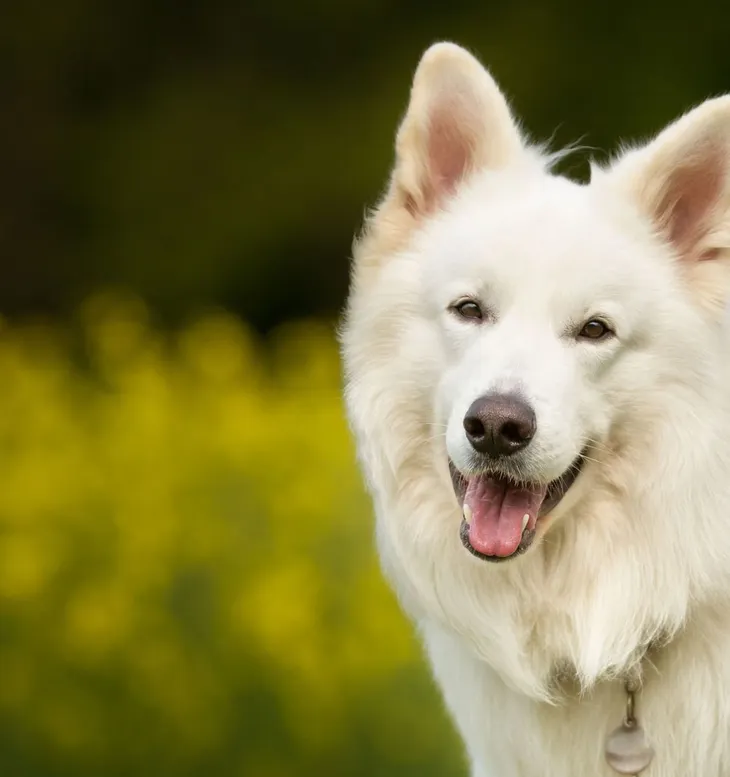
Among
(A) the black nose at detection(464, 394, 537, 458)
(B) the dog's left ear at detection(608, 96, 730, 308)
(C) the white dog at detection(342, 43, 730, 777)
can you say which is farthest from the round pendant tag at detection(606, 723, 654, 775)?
(B) the dog's left ear at detection(608, 96, 730, 308)

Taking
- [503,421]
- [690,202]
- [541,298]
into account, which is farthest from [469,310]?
[690,202]

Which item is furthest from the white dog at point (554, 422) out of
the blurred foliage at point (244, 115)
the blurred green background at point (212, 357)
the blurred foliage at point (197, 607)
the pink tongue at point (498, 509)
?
the blurred foliage at point (244, 115)

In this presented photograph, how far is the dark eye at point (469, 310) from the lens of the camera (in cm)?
292

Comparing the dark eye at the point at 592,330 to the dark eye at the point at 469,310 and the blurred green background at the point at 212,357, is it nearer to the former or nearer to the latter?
the dark eye at the point at 469,310

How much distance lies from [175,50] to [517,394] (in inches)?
265

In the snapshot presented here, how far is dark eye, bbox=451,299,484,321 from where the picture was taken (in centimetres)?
292

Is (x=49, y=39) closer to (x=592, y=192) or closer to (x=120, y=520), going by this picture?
(x=120, y=520)

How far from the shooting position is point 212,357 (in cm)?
641

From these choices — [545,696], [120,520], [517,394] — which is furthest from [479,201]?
[120,520]

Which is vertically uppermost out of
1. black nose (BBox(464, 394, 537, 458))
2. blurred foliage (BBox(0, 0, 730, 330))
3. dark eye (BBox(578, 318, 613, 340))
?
blurred foliage (BBox(0, 0, 730, 330))

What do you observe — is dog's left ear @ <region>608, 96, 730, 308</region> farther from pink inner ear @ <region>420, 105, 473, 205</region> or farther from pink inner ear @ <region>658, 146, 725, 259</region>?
pink inner ear @ <region>420, 105, 473, 205</region>

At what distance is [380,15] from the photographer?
340 inches

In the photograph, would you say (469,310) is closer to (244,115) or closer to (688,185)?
(688,185)

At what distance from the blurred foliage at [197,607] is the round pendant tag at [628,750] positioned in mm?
1775
